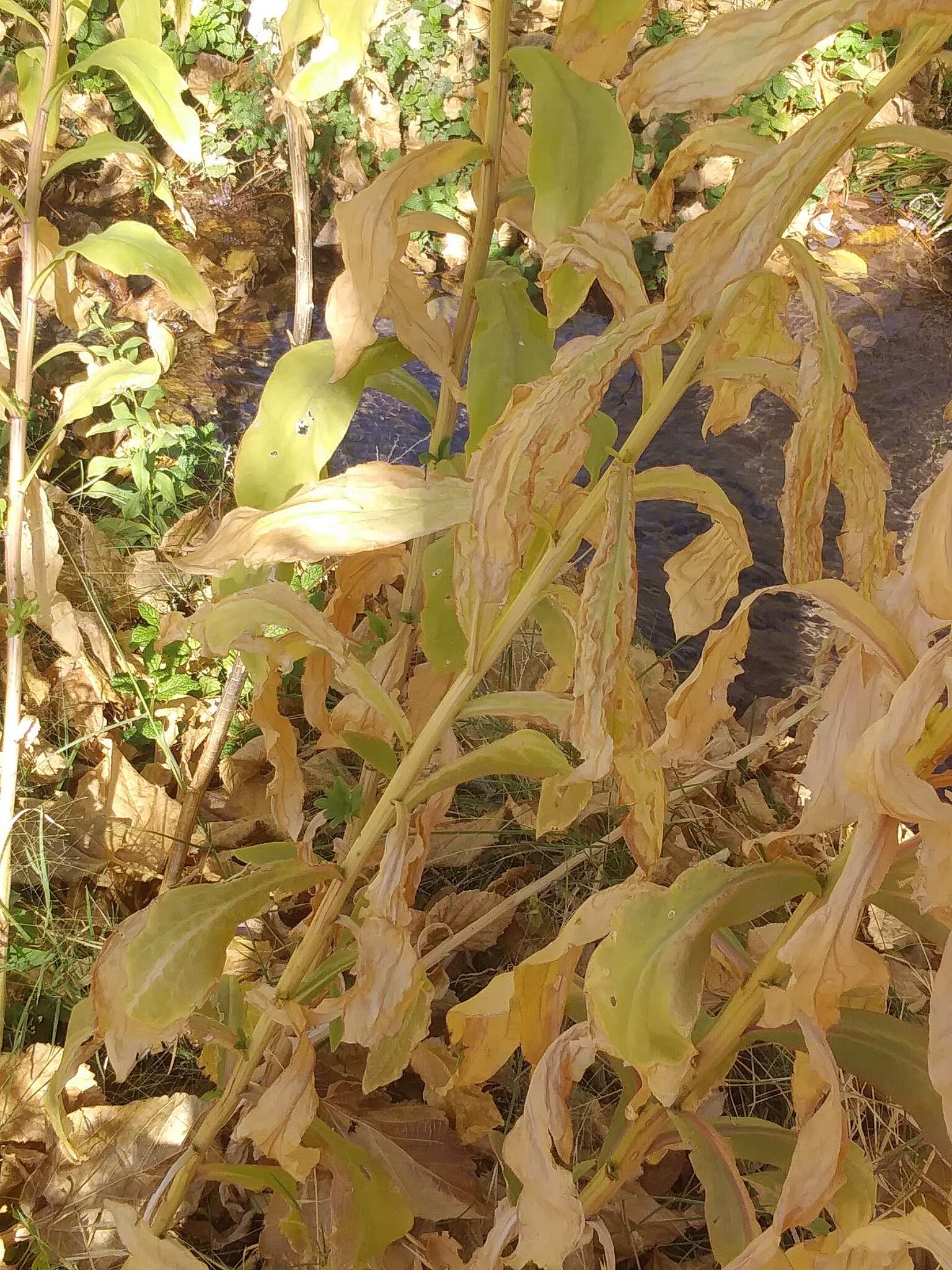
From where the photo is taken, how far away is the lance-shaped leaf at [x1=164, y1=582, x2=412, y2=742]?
63 centimetres

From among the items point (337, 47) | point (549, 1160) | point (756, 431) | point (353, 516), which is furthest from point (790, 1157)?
point (756, 431)

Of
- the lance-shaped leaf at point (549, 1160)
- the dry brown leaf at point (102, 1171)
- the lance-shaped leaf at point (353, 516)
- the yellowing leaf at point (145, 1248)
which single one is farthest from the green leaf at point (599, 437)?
the dry brown leaf at point (102, 1171)

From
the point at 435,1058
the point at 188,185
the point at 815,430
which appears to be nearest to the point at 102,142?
the point at 815,430

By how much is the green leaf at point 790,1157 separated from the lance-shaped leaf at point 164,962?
1.12 ft

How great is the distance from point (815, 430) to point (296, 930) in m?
0.74

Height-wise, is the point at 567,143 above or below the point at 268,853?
above

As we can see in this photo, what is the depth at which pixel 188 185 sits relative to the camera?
8.96 ft

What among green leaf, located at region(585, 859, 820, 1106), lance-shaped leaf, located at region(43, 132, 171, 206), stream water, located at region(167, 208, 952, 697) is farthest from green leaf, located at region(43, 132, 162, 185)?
stream water, located at region(167, 208, 952, 697)

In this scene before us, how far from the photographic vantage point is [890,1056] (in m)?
0.62

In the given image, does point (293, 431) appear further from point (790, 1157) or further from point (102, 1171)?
point (102, 1171)

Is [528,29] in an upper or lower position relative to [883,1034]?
upper

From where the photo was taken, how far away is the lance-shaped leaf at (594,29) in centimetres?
62

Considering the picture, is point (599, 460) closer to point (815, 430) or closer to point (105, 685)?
point (815, 430)

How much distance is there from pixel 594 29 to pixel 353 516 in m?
0.34
